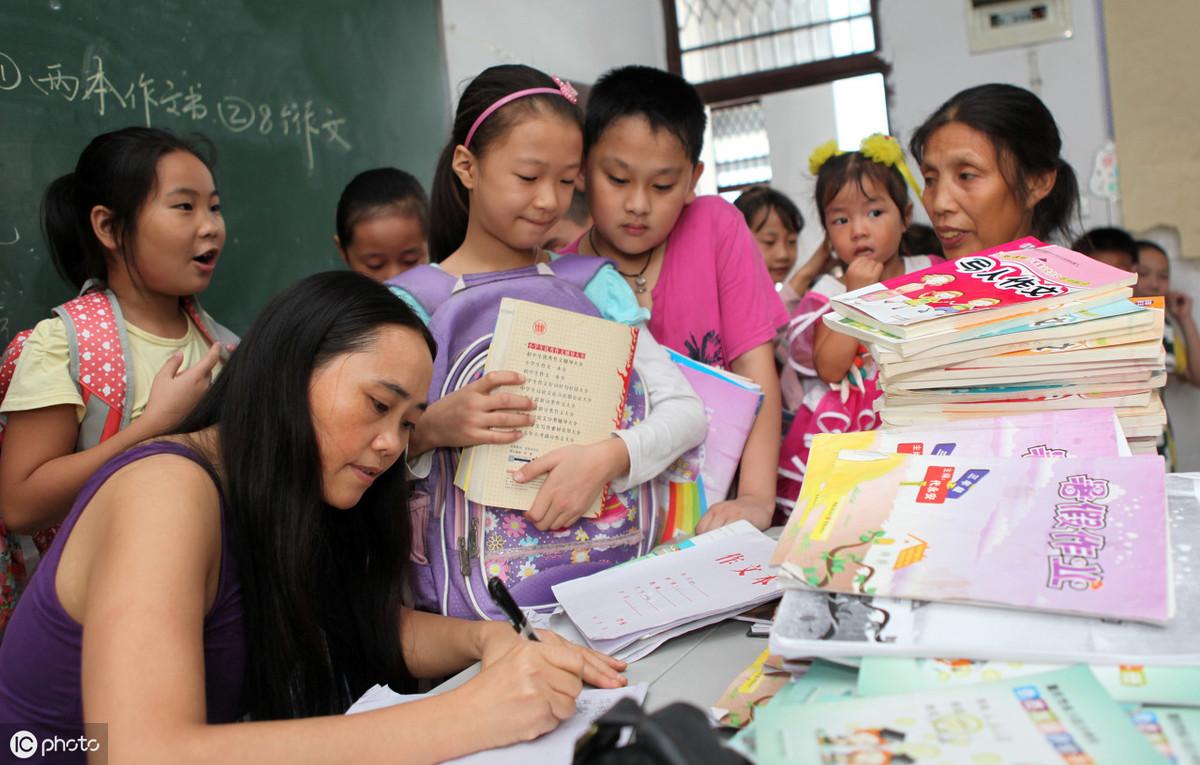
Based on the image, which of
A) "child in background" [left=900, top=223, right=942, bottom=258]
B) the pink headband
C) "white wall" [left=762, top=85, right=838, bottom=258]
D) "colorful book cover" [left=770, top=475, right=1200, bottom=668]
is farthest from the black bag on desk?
"white wall" [left=762, top=85, right=838, bottom=258]

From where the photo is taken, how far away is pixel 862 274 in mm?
1803

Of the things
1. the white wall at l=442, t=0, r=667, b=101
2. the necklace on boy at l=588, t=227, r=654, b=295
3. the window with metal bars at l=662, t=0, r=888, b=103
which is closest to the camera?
the necklace on boy at l=588, t=227, r=654, b=295

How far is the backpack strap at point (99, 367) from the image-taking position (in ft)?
5.30

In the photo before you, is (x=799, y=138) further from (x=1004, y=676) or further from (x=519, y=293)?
(x=1004, y=676)

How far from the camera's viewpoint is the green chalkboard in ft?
6.35

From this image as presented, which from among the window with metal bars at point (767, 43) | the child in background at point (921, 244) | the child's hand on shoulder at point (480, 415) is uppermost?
the window with metal bars at point (767, 43)

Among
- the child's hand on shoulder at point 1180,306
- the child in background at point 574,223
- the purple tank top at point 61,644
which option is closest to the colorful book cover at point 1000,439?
the purple tank top at point 61,644

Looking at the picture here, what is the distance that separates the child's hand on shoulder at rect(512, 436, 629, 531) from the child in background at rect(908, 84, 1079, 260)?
70 centimetres

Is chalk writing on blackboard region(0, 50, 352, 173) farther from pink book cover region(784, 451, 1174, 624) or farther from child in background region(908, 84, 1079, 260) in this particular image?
pink book cover region(784, 451, 1174, 624)

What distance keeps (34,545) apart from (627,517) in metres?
1.33

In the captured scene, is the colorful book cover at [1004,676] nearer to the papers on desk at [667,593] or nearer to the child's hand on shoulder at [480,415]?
the papers on desk at [667,593]

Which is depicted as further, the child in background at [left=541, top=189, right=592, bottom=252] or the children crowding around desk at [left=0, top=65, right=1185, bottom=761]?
the child in background at [left=541, top=189, right=592, bottom=252]

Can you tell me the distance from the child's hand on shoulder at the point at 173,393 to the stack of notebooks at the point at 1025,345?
1.05 metres

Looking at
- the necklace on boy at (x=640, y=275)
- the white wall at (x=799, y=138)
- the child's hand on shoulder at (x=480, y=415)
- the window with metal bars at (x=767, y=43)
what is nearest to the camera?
the child's hand on shoulder at (x=480, y=415)
